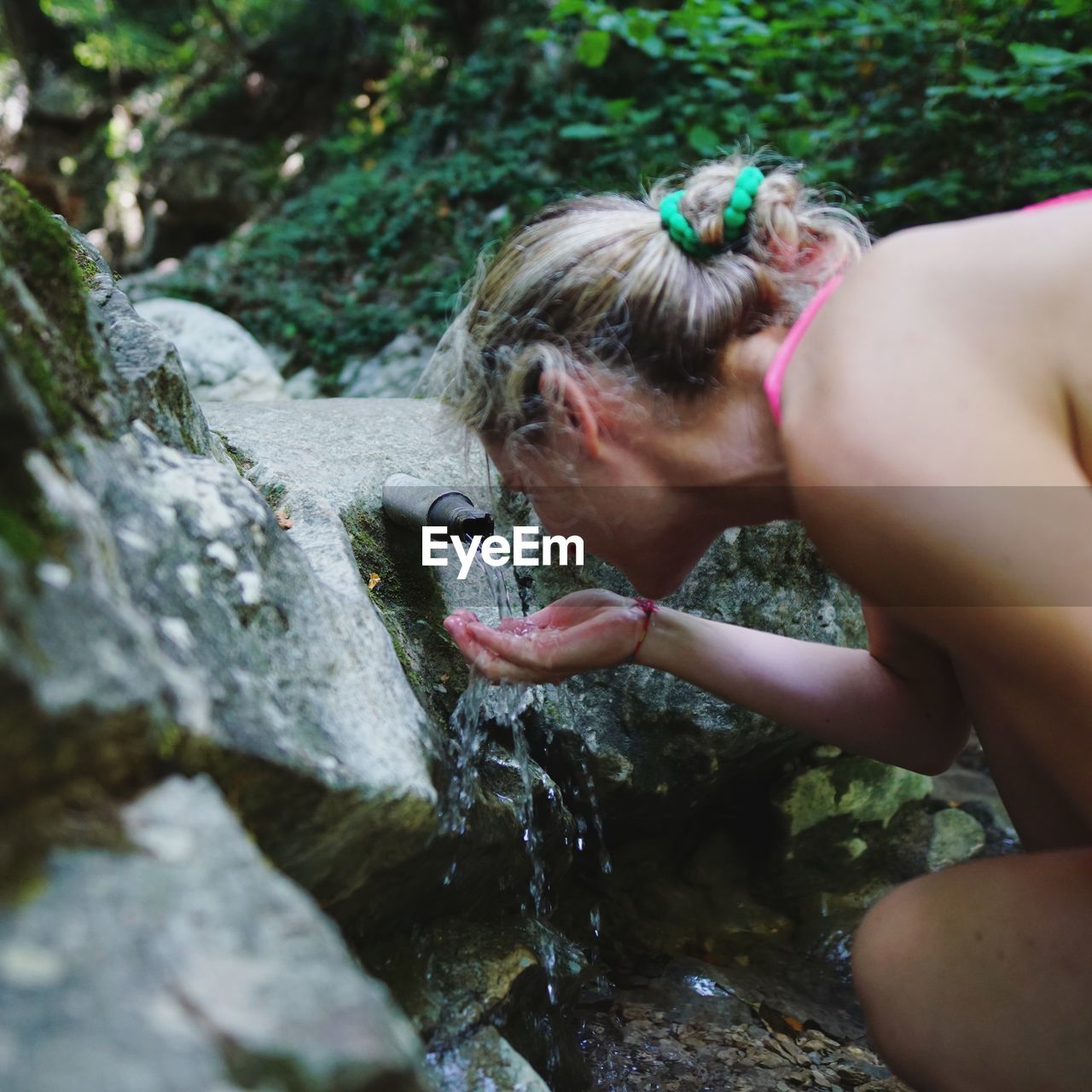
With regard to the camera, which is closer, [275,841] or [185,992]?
[185,992]

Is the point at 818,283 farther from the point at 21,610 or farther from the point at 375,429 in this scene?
the point at 375,429

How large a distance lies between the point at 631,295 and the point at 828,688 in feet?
2.68

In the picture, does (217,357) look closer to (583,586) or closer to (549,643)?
(583,586)

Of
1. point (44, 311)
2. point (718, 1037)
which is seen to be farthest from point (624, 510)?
point (718, 1037)

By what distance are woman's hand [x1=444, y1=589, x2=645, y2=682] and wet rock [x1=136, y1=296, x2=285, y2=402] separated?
7.59ft

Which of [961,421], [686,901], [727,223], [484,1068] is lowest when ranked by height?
[686,901]

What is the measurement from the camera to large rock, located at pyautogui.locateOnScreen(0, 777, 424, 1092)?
61 centimetres

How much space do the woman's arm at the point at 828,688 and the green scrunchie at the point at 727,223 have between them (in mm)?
642

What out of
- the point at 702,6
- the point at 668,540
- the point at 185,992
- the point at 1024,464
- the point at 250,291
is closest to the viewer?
the point at 185,992

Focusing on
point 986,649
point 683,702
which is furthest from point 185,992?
point 683,702

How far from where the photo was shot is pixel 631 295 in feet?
4.34

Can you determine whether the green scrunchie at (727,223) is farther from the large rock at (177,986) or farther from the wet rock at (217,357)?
the wet rock at (217,357)

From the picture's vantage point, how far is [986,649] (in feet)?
3.66

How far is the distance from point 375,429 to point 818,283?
130 centimetres
